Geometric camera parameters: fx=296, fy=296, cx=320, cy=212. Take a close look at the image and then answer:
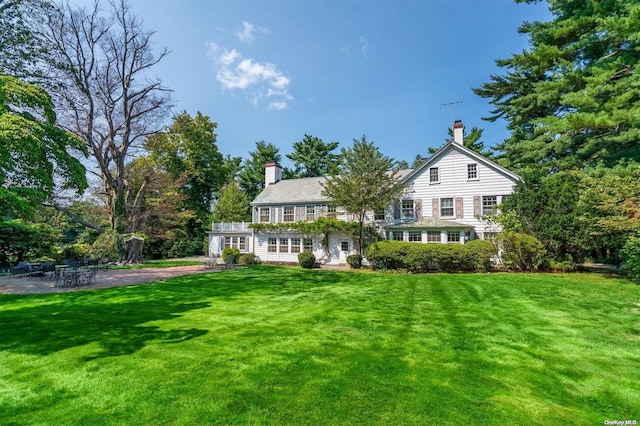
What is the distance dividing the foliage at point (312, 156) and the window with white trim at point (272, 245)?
18.0 metres

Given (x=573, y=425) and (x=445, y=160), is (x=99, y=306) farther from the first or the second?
(x=445, y=160)

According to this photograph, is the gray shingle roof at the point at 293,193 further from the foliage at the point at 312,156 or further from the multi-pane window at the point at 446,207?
the foliage at the point at 312,156

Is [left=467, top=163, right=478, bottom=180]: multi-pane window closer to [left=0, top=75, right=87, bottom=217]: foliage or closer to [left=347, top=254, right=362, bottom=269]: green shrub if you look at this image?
[left=347, top=254, right=362, bottom=269]: green shrub

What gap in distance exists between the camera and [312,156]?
41.7m

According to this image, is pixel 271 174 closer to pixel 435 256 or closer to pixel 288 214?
pixel 288 214

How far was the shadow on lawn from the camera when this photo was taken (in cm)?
546

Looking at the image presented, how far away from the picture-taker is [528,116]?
24281mm

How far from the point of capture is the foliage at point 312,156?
41531mm

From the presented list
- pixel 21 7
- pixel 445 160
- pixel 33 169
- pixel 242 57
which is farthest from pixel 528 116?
pixel 21 7

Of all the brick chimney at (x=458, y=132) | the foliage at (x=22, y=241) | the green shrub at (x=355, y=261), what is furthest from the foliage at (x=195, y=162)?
A: the brick chimney at (x=458, y=132)

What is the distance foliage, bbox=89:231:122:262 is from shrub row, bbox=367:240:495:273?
730 inches

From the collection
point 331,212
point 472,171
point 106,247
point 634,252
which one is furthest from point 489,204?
point 106,247

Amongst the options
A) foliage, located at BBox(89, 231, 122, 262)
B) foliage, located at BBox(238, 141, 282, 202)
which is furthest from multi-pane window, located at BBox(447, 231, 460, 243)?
foliage, located at BBox(238, 141, 282, 202)

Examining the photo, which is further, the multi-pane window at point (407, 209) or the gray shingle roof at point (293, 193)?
the gray shingle roof at point (293, 193)
